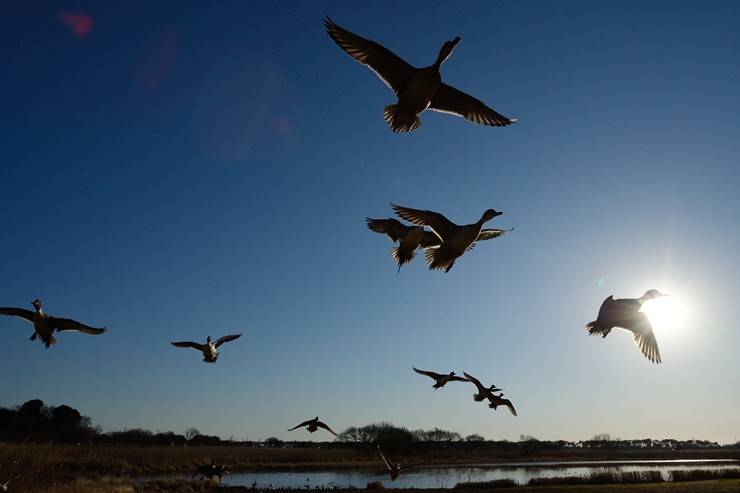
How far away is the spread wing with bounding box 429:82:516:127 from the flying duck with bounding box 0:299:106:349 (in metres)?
9.62

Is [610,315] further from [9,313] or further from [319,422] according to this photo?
[9,313]

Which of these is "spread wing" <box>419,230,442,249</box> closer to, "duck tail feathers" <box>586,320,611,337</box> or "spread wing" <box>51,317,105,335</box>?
"duck tail feathers" <box>586,320,611,337</box>

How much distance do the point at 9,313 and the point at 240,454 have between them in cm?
6831

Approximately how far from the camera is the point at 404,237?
11.4 m

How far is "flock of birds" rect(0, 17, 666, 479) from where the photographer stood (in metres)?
9.56

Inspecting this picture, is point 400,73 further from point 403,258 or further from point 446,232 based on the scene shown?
point 403,258

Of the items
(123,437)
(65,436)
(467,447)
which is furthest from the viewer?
(467,447)

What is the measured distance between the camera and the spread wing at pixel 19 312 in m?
11.8

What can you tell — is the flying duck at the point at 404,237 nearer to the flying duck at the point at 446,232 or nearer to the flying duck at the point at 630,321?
the flying duck at the point at 446,232

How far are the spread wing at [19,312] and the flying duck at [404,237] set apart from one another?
8.68 m

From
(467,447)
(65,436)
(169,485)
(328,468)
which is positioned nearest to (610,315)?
(169,485)

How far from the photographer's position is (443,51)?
30.4 ft

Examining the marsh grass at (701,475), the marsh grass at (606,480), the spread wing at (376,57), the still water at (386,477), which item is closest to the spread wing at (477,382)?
the spread wing at (376,57)

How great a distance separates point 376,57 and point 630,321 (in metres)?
7.81
